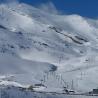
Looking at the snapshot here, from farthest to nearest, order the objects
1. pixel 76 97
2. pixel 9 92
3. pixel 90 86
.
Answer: pixel 90 86
pixel 76 97
pixel 9 92

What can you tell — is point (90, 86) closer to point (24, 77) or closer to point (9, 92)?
point (24, 77)

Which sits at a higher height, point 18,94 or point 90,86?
point 90,86

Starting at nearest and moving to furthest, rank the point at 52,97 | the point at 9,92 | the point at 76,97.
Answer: the point at 9,92 → the point at 52,97 → the point at 76,97

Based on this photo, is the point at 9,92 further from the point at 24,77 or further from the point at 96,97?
the point at 24,77

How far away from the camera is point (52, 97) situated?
265 feet

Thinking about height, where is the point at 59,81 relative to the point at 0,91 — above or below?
above

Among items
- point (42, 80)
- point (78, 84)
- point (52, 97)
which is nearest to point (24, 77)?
point (42, 80)

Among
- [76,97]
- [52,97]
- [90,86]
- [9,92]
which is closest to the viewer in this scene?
[9,92]

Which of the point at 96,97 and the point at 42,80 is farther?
the point at 42,80

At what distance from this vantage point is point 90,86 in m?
186

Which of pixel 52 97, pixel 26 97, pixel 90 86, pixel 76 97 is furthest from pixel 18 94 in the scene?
pixel 90 86

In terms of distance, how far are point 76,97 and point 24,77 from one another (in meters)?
95.2

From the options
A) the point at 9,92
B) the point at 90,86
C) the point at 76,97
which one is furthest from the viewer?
the point at 90,86

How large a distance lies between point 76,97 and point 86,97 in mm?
2195
